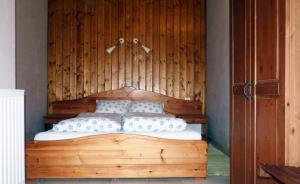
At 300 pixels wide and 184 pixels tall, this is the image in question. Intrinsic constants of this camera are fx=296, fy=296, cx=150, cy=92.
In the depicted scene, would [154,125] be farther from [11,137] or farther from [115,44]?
[115,44]

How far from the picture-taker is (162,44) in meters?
5.26

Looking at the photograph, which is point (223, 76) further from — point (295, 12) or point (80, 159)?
point (295, 12)

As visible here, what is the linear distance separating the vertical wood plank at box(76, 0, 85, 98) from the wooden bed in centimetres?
245

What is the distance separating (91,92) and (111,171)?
8.52 ft

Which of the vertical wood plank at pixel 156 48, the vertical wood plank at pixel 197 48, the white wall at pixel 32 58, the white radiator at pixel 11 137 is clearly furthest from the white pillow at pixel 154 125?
the vertical wood plank at pixel 197 48

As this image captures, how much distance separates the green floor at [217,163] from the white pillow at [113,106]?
1460mm

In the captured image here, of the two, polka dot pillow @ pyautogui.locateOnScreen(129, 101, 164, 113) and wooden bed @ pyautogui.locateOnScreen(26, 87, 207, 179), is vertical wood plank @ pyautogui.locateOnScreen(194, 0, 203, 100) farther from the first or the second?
wooden bed @ pyautogui.locateOnScreen(26, 87, 207, 179)

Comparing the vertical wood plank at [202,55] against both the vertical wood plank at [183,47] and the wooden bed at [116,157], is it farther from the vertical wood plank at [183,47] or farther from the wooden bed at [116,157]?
the wooden bed at [116,157]

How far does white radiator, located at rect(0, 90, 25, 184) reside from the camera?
188cm

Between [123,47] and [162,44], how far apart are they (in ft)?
2.27

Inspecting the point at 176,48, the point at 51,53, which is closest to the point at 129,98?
the point at 176,48

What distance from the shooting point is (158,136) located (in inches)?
115

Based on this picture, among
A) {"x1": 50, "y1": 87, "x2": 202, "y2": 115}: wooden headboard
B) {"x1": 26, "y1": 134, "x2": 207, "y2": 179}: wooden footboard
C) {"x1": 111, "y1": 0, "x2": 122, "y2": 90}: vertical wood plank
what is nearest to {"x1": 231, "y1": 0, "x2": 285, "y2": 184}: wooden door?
{"x1": 26, "y1": 134, "x2": 207, "y2": 179}: wooden footboard

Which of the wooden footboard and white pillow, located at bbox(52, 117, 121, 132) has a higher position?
white pillow, located at bbox(52, 117, 121, 132)
